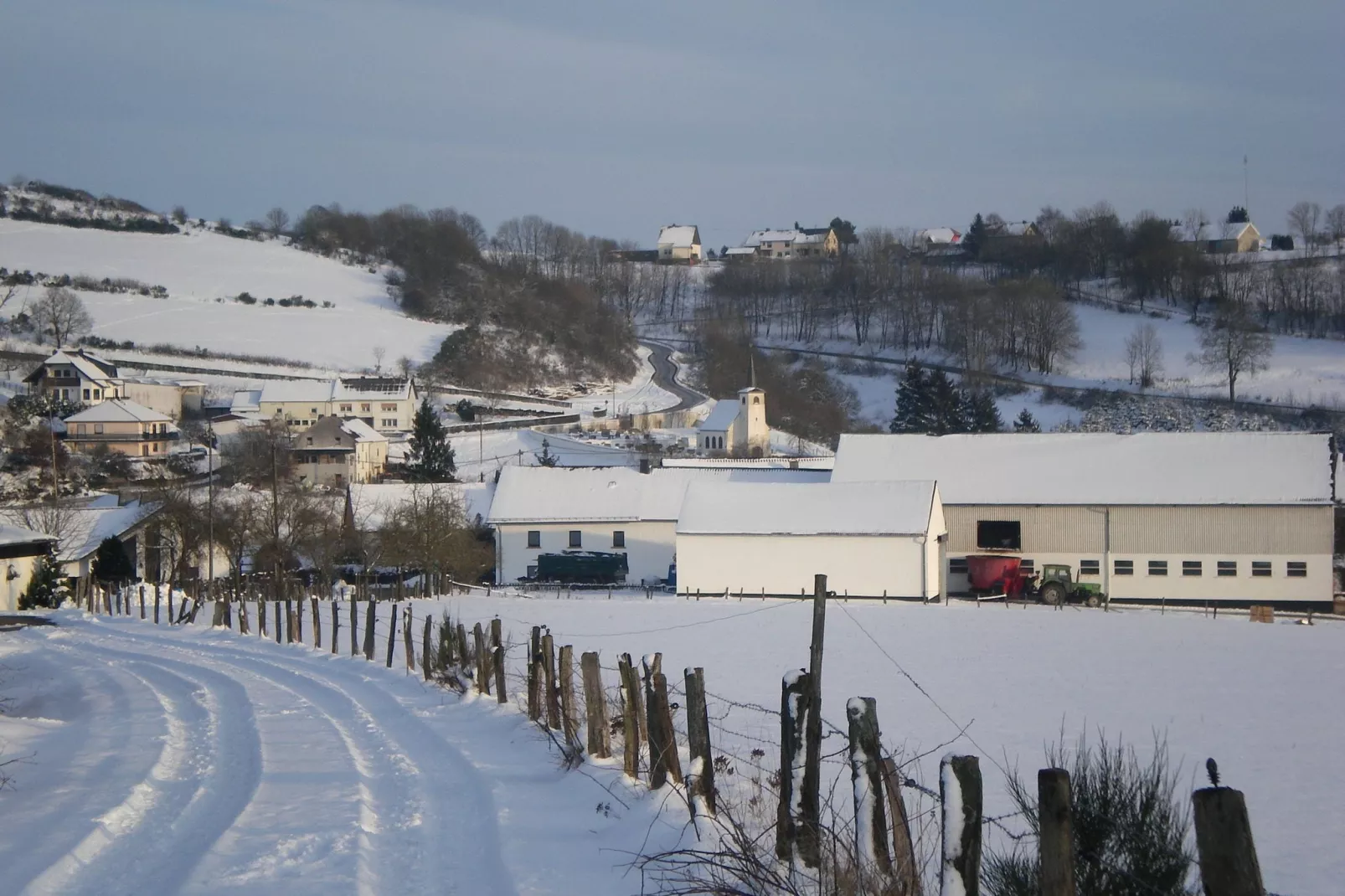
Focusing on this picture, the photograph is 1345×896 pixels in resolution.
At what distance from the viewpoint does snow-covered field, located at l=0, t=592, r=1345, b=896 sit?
731 cm

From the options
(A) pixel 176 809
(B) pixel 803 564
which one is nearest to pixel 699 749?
(A) pixel 176 809

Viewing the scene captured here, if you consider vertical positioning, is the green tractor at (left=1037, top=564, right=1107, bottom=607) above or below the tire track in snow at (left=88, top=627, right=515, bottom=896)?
below

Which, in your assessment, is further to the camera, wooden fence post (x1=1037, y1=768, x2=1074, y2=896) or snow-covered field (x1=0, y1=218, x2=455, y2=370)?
snow-covered field (x1=0, y1=218, x2=455, y2=370)

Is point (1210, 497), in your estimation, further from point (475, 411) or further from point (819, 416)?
point (475, 411)

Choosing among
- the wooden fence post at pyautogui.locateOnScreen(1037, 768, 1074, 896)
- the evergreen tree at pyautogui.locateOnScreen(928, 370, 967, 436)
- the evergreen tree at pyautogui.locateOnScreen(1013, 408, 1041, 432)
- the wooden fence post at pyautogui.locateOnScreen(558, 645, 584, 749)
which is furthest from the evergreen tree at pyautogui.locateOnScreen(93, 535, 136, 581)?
the evergreen tree at pyautogui.locateOnScreen(1013, 408, 1041, 432)

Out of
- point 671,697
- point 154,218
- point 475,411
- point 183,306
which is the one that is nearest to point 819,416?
point 475,411

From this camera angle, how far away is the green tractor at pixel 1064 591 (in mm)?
36312

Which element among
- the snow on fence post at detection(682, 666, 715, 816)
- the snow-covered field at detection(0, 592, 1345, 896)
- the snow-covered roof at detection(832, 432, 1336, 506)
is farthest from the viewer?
the snow-covered roof at detection(832, 432, 1336, 506)

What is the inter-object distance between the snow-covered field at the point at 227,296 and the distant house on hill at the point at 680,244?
204 feet

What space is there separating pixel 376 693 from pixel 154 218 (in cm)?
14821

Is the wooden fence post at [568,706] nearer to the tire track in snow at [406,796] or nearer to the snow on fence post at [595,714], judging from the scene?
the snow on fence post at [595,714]

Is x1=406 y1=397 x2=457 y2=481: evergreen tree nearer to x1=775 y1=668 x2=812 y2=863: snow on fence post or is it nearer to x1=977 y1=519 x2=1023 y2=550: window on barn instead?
x1=977 y1=519 x2=1023 y2=550: window on barn

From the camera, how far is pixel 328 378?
3627 inches

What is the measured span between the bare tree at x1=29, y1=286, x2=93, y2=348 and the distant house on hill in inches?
3832
